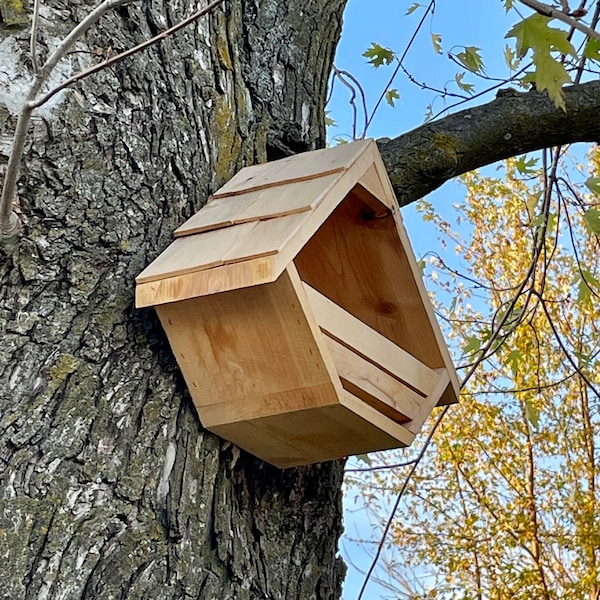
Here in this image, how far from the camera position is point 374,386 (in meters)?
1.08

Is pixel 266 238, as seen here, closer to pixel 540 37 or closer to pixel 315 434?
pixel 315 434

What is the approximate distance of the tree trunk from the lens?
0.92 metres

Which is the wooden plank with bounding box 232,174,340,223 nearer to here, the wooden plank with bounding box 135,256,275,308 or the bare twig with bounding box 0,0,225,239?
the wooden plank with bounding box 135,256,275,308

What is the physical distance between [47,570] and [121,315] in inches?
11.7

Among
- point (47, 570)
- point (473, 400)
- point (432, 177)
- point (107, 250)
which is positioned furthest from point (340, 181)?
point (473, 400)

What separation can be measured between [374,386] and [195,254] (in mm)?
279

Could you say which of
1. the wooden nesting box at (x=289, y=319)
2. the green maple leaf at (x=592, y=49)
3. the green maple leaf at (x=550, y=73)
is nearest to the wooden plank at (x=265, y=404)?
the wooden nesting box at (x=289, y=319)

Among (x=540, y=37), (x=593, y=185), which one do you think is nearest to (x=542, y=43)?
(x=540, y=37)

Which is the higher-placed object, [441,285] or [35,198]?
[441,285]

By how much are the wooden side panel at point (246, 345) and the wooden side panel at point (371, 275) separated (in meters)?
0.28

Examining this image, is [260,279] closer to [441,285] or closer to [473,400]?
[473,400]

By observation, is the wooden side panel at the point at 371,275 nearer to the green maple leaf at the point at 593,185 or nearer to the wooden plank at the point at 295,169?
the wooden plank at the point at 295,169

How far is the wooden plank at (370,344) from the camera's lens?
100cm

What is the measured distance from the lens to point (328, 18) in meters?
1.52
